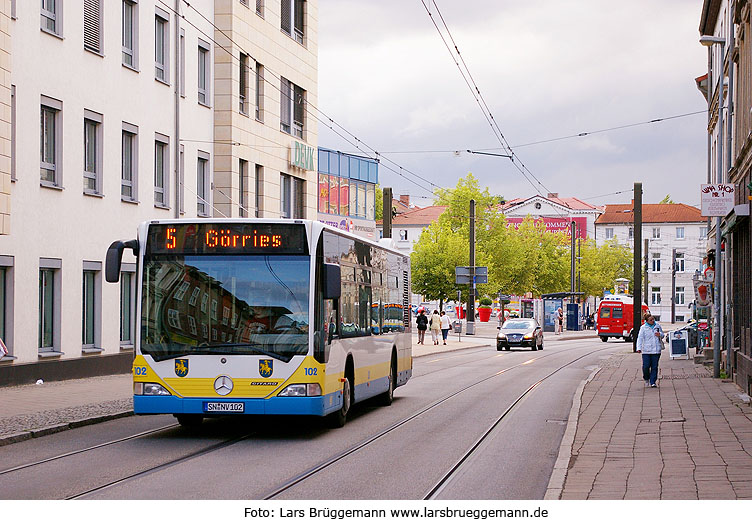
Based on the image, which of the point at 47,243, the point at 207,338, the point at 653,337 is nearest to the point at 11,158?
the point at 47,243

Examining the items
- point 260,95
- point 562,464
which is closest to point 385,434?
point 562,464

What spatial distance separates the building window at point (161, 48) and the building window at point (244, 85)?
213 inches

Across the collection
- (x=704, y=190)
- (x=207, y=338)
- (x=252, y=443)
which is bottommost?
(x=252, y=443)

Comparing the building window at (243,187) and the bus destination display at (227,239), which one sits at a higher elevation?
the building window at (243,187)

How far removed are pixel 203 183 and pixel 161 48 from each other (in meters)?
5.06

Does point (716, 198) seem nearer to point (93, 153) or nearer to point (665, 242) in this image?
point (93, 153)

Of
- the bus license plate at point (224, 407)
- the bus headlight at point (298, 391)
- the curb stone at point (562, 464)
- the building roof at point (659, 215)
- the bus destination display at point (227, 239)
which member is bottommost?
the curb stone at point (562, 464)

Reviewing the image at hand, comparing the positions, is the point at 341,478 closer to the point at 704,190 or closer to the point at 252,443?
the point at 252,443

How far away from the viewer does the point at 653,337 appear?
977 inches

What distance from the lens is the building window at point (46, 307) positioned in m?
26.0

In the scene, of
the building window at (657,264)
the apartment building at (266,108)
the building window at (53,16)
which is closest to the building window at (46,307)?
the building window at (53,16)

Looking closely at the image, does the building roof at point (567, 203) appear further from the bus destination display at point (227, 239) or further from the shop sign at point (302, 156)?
the bus destination display at point (227, 239)

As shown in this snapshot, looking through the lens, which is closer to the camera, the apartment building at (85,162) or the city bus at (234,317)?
the city bus at (234,317)
